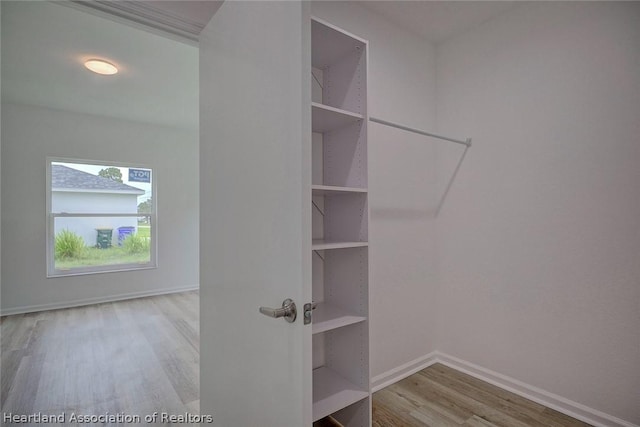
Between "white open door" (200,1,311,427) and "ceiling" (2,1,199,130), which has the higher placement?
"ceiling" (2,1,199,130)

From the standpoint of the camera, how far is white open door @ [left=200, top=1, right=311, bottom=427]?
94cm

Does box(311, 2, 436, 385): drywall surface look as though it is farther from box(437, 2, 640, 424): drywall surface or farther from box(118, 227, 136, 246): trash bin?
box(118, 227, 136, 246): trash bin

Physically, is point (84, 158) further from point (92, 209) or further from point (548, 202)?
point (548, 202)

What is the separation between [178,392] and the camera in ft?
7.01

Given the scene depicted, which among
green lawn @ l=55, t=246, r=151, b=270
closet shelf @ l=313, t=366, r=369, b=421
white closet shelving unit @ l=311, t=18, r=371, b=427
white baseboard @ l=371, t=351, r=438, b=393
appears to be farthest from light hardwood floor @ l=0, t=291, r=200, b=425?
white baseboard @ l=371, t=351, r=438, b=393

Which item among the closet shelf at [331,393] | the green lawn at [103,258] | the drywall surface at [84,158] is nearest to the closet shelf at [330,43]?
the closet shelf at [331,393]

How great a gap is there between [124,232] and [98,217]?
40 cm

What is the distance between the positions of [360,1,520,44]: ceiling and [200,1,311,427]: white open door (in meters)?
1.29

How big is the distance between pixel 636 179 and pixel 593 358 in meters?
1.02

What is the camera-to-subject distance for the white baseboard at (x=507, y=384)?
1.72 m

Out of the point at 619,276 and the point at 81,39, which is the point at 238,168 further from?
the point at 81,39

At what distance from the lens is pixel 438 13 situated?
2.13 m

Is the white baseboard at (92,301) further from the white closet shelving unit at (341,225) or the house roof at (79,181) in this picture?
the white closet shelving unit at (341,225)

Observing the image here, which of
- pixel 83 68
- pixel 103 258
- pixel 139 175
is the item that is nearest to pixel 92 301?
pixel 103 258
